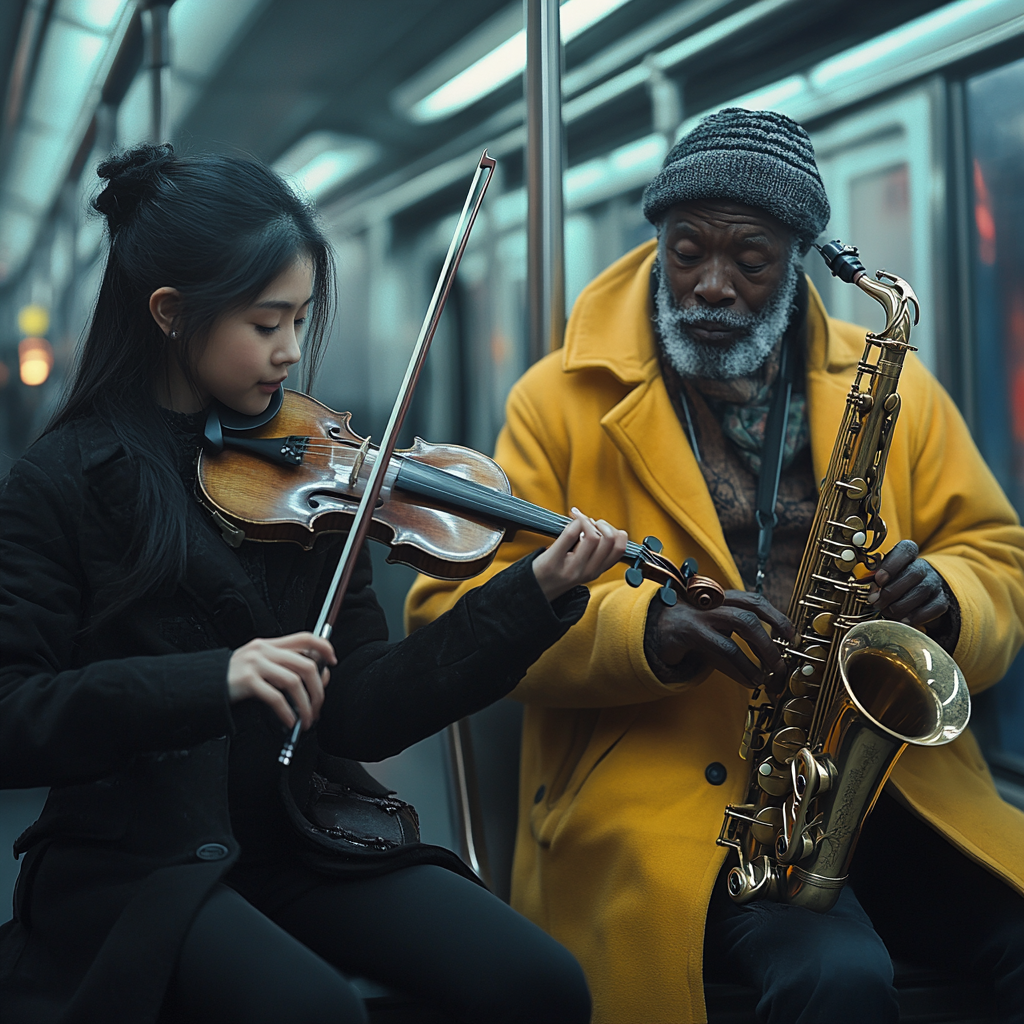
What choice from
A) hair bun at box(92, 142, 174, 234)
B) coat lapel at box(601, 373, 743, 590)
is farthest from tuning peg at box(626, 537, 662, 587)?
hair bun at box(92, 142, 174, 234)

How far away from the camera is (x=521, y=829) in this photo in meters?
2.05

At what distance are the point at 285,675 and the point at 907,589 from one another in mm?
1080

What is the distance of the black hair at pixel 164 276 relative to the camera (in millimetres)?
1434

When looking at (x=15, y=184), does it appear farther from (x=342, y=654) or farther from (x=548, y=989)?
(x=548, y=989)

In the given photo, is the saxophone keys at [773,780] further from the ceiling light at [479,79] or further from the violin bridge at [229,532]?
the ceiling light at [479,79]

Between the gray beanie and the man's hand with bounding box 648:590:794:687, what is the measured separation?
73 centimetres

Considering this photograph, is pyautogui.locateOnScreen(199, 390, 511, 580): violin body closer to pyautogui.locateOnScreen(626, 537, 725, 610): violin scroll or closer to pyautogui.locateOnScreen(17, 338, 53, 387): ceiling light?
pyautogui.locateOnScreen(626, 537, 725, 610): violin scroll

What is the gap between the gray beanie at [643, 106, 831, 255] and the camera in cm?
190

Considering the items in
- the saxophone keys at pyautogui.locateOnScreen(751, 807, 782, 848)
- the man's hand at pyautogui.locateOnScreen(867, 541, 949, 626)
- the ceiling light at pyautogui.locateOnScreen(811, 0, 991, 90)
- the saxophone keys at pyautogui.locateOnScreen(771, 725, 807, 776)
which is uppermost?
the ceiling light at pyautogui.locateOnScreen(811, 0, 991, 90)

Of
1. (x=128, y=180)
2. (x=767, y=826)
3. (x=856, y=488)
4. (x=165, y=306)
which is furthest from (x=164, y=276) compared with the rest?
(x=767, y=826)

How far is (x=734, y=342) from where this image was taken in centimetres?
199

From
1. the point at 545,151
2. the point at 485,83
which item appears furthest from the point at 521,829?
the point at 485,83

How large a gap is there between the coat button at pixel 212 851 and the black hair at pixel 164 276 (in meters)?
0.34

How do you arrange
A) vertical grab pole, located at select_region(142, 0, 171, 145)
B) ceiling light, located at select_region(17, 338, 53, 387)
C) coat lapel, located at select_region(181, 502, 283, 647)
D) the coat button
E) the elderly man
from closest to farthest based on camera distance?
1. the coat button
2. coat lapel, located at select_region(181, 502, 283, 647)
3. the elderly man
4. vertical grab pole, located at select_region(142, 0, 171, 145)
5. ceiling light, located at select_region(17, 338, 53, 387)
